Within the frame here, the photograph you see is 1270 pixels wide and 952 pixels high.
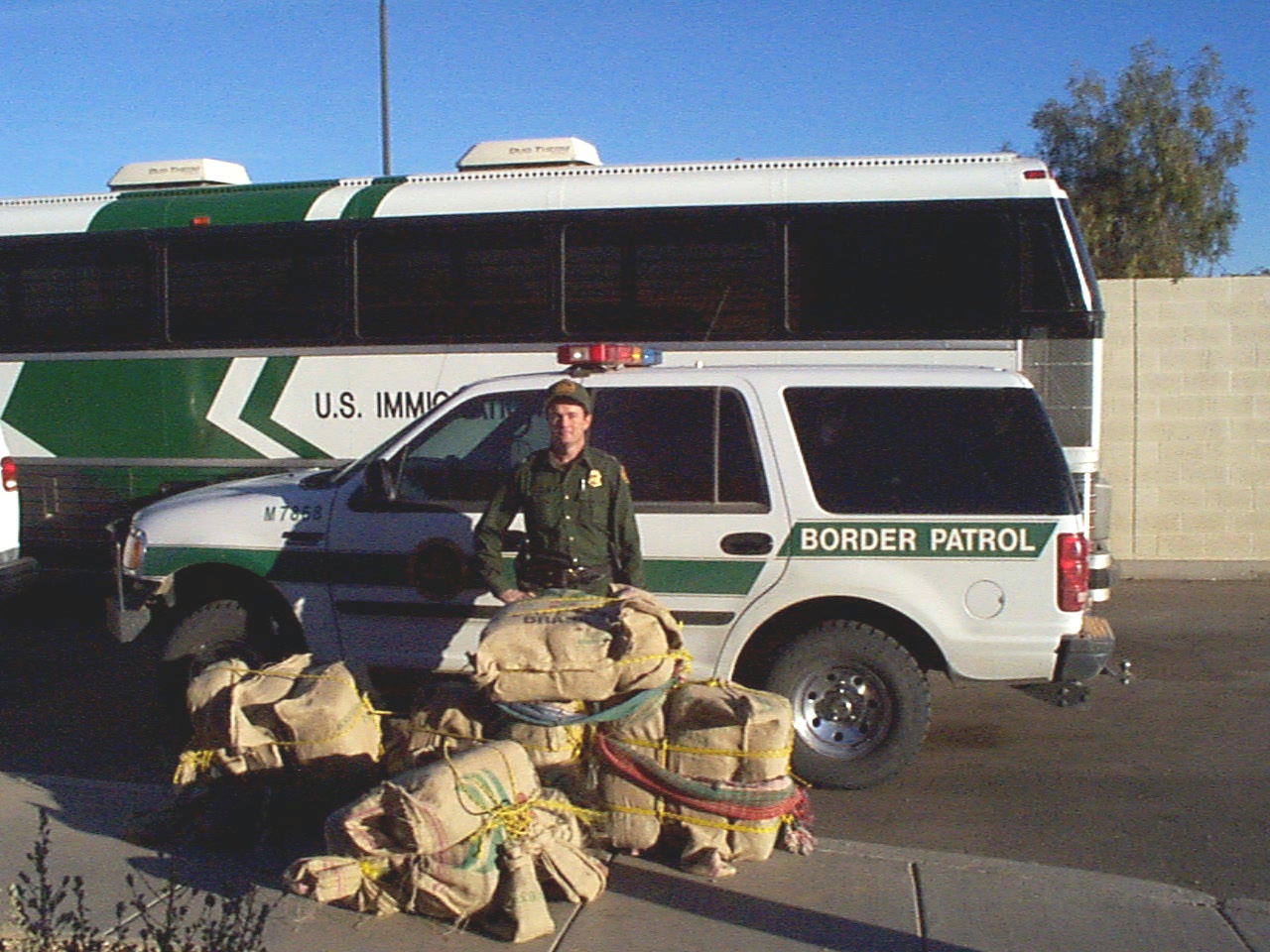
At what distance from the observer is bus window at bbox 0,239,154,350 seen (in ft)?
34.3

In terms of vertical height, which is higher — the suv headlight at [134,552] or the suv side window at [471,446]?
the suv side window at [471,446]

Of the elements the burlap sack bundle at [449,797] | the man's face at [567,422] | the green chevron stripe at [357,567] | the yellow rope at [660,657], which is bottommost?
the burlap sack bundle at [449,797]

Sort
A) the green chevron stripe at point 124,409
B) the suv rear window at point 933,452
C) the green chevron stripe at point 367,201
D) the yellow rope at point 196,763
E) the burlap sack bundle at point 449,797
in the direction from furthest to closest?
the green chevron stripe at point 124,409
the green chevron stripe at point 367,201
the suv rear window at point 933,452
the yellow rope at point 196,763
the burlap sack bundle at point 449,797

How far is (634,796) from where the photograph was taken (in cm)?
505

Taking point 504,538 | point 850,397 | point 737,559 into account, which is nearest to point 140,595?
point 504,538

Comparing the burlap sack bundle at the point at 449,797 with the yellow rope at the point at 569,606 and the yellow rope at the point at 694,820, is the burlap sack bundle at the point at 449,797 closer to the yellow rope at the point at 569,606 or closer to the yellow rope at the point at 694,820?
the yellow rope at the point at 694,820

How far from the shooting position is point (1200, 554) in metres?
12.3

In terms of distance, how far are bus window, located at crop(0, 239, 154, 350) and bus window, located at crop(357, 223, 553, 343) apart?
6.18 feet

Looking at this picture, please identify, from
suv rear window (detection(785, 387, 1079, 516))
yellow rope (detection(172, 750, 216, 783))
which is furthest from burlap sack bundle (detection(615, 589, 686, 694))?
yellow rope (detection(172, 750, 216, 783))

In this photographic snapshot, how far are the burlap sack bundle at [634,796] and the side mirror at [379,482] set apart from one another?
180 cm

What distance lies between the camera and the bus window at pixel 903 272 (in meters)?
8.84

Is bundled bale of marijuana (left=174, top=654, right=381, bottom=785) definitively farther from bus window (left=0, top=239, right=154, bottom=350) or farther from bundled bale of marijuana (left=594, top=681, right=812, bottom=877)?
bus window (left=0, top=239, right=154, bottom=350)

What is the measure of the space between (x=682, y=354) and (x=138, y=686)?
161 inches

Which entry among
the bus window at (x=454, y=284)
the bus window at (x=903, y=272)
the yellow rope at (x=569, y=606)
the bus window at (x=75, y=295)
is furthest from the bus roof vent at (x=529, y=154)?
the yellow rope at (x=569, y=606)
